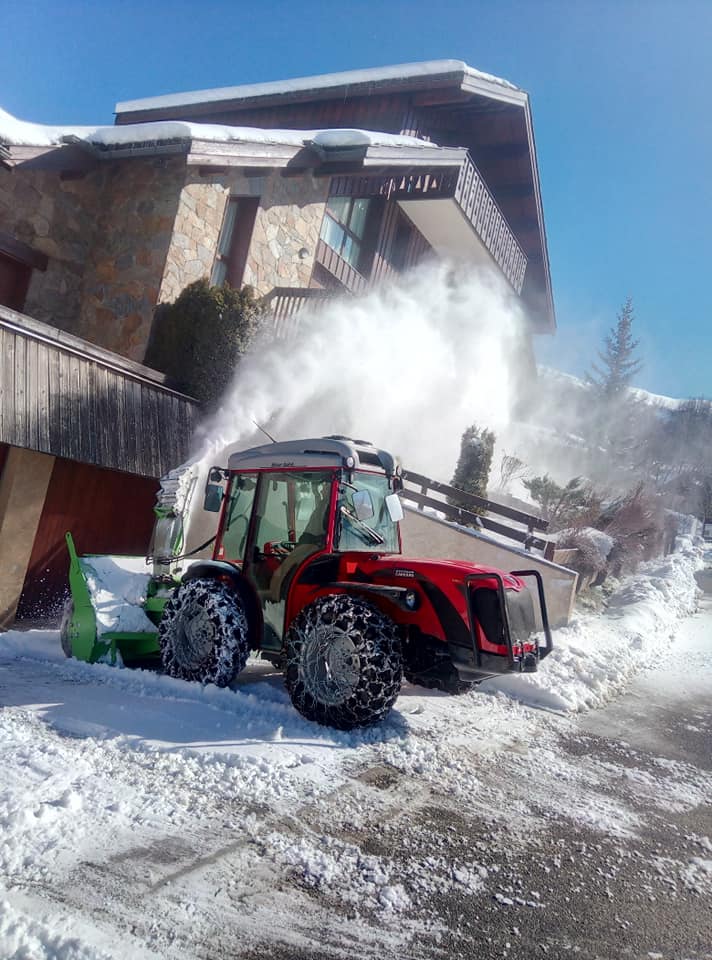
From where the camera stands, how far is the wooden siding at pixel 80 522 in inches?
338

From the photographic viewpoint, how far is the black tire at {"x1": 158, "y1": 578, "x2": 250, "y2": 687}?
562cm

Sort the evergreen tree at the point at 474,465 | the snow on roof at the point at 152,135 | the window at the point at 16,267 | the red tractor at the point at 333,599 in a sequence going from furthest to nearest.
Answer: the evergreen tree at the point at 474,465, the window at the point at 16,267, the snow on roof at the point at 152,135, the red tractor at the point at 333,599

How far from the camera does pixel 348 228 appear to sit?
1576 centimetres

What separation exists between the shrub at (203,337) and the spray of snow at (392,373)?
12.3 inches

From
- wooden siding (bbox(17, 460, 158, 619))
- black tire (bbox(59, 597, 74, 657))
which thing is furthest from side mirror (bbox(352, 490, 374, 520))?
wooden siding (bbox(17, 460, 158, 619))

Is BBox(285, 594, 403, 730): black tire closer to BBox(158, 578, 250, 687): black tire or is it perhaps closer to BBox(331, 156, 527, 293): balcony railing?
BBox(158, 578, 250, 687): black tire

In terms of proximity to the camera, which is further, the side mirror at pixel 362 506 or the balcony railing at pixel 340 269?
the balcony railing at pixel 340 269

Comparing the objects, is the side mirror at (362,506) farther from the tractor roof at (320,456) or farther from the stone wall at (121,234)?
the stone wall at (121,234)

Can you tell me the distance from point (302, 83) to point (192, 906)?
19341 mm

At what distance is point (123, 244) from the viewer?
448 inches

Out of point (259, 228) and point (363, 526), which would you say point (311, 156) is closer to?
point (259, 228)

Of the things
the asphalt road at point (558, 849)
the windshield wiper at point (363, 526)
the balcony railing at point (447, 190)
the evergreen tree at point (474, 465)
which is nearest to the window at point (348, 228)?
the balcony railing at point (447, 190)

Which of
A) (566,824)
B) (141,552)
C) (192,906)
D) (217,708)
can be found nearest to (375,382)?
(141,552)

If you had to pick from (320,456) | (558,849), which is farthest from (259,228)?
(558,849)
